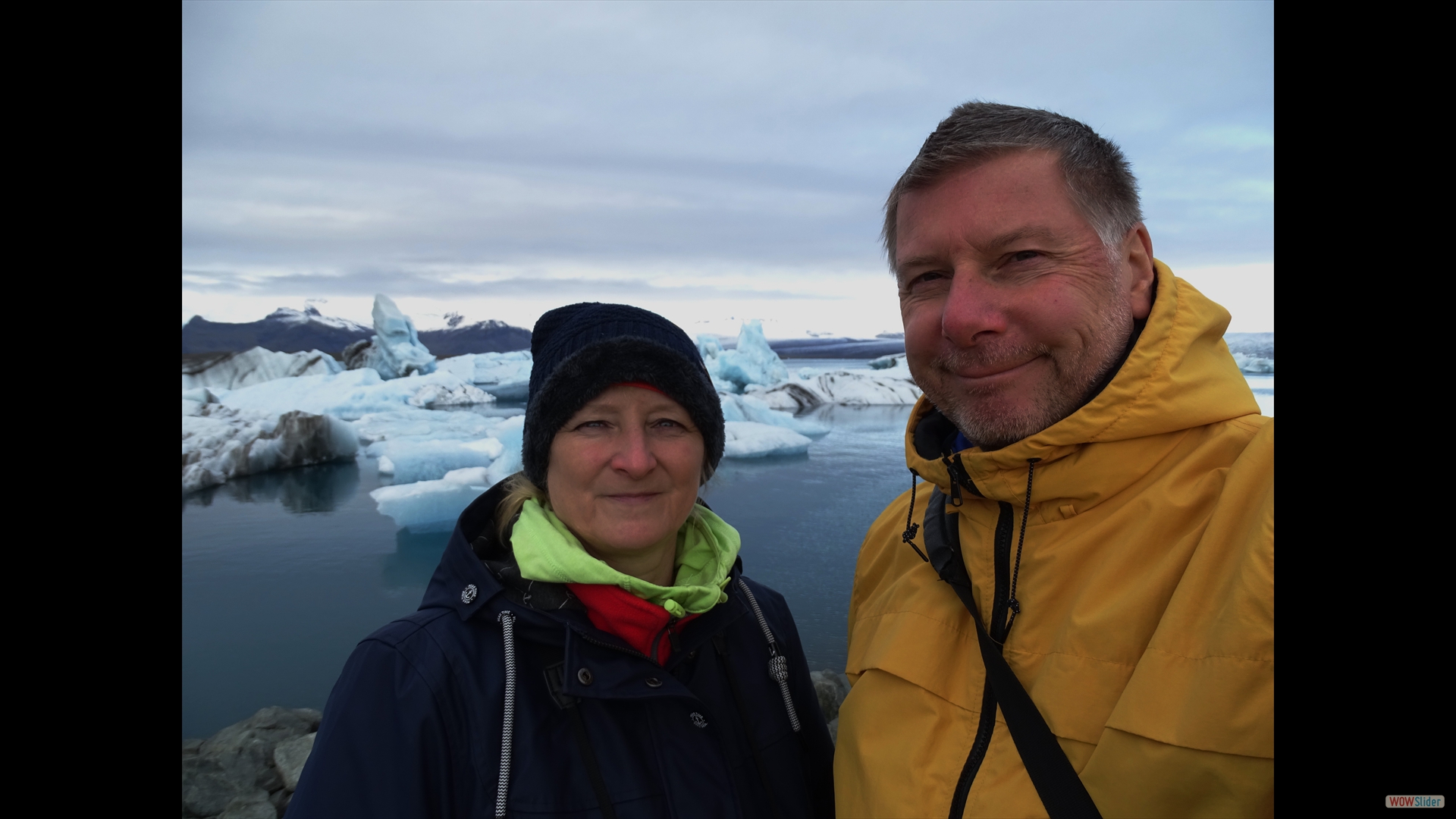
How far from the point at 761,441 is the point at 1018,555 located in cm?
1265

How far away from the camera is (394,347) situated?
78.9 ft

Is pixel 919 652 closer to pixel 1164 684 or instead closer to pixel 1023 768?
pixel 1023 768

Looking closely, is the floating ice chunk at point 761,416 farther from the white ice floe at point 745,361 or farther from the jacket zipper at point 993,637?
the jacket zipper at point 993,637

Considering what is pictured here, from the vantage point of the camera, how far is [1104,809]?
95 centimetres

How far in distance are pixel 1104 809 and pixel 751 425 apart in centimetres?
1338

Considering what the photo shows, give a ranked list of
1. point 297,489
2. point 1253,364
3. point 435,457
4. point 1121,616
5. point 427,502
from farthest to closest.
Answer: point 1253,364 → point 297,489 → point 435,457 → point 427,502 → point 1121,616

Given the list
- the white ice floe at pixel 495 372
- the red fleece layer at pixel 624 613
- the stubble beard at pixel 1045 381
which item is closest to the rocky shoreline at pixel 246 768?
the red fleece layer at pixel 624 613

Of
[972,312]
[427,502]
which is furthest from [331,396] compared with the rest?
[972,312]

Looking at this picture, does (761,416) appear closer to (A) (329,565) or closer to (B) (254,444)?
(B) (254,444)

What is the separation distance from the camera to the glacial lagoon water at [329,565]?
5.85m
